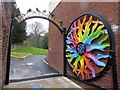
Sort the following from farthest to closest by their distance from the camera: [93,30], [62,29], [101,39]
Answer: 1. [62,29]
2. [93,30]
3. [101,39]

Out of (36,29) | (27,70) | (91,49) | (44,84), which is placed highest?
(36,29)

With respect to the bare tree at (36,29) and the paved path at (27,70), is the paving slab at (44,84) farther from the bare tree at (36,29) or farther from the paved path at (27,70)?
the bare tree at (36,29)

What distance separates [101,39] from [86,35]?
28.2 inches

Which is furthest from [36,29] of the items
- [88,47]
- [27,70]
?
[88,47]

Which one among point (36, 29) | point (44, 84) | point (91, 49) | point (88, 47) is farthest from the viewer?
point (36, 29)

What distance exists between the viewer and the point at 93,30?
14.9 feet

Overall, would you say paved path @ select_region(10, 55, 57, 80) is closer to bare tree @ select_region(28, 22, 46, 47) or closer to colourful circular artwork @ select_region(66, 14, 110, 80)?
colourful circular artwork @ select_region(66, 14, 110, 80)

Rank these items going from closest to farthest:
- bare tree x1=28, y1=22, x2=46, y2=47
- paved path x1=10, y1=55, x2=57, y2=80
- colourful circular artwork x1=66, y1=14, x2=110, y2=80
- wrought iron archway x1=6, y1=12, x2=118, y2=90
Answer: wrought iron archway x1=6, y1=12, x2=118, y2=90 < colourful circular artwork x1=66, y1=14, x2=110, y2=80 < paved path x1=10, y1=55, x2=57, y2=80 < bare tree x1=28, y1=22, x2=46, y2=47

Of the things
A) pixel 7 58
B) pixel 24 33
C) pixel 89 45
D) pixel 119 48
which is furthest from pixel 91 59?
pixel 24 33

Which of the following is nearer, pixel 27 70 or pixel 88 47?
pixel 88 47

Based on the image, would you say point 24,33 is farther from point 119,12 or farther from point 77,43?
point 119,12

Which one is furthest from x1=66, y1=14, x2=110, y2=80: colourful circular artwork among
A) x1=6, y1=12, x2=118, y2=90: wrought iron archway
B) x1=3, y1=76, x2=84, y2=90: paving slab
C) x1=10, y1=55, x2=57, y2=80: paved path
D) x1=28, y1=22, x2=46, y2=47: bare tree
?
x1=28, y1=22, x2=46, y2=47: bare tree

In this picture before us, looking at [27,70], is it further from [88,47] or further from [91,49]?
[91,49]

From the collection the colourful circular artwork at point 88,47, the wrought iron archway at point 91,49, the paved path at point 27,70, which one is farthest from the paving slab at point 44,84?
the paved path at point 27,70
